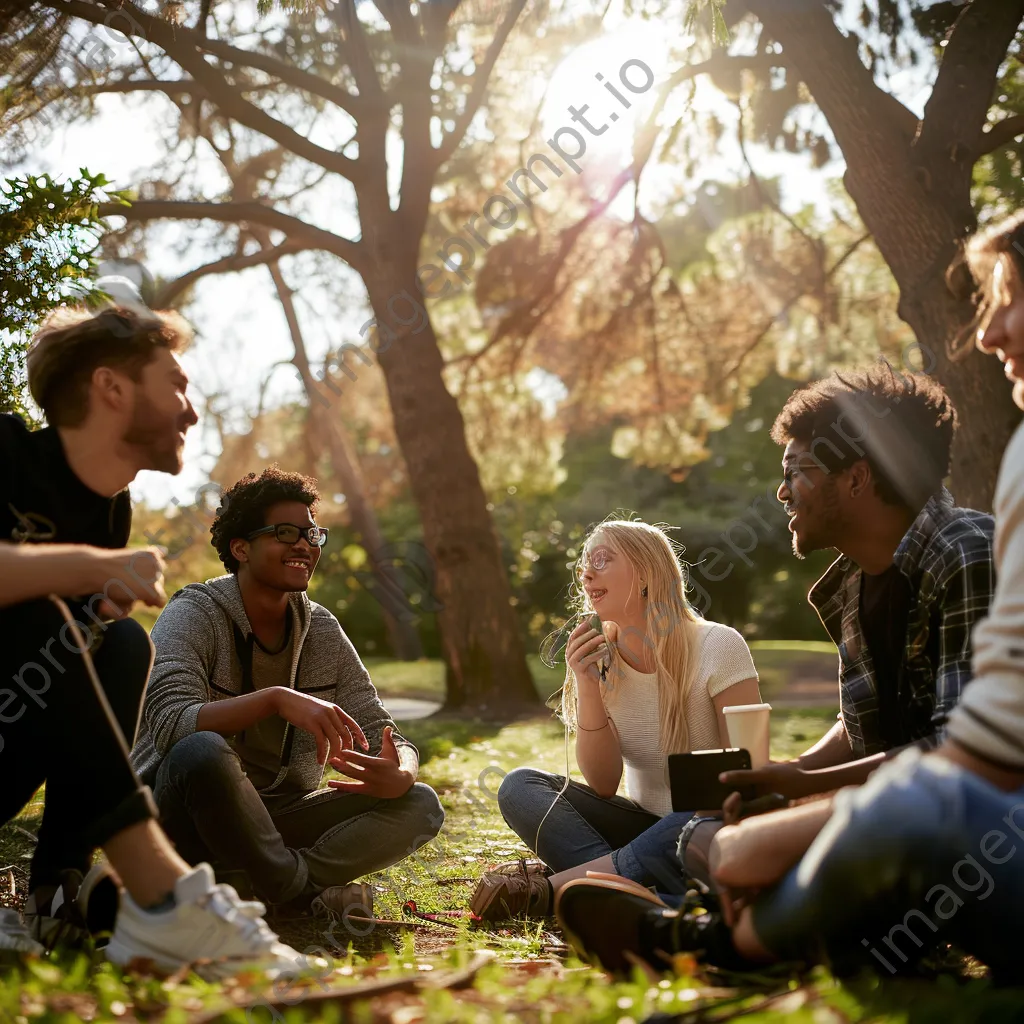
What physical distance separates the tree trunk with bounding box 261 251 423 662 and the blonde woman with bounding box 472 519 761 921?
594 inches

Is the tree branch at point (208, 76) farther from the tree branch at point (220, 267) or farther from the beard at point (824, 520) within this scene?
the beard at point (824, 520)

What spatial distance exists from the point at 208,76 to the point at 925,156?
20.4 ft

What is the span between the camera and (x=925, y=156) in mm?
7238

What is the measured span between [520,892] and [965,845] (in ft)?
6.54

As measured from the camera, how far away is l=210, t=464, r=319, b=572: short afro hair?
4062 mm

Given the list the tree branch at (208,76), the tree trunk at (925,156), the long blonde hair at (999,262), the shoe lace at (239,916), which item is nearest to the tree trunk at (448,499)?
the tree branch at (208,76)

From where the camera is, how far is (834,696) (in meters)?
13.5

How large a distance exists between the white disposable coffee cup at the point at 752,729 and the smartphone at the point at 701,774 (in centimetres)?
17

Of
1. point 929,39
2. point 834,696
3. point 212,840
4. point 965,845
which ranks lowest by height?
point 834,696

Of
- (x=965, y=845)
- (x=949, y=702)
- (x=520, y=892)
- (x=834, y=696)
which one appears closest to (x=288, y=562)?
(x=520, y=892)

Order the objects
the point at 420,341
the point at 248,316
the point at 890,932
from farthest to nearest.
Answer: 1. the point at 248,316
2. the point at 420,341
3. the point at 890,932

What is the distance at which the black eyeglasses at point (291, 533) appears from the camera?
398 cm

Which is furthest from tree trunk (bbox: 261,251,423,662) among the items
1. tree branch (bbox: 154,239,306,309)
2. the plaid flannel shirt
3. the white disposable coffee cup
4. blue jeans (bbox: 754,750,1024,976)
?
blue jeans (bbox: 754,750,1024,976)

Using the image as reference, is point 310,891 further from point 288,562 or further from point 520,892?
point 288,562
